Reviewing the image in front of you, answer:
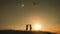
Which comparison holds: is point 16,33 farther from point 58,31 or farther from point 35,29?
point 58,31

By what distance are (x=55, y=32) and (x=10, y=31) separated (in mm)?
2269

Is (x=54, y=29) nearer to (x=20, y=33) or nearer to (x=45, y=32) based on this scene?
(x=45, y=32)

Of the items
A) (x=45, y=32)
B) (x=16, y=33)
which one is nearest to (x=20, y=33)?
(x=16, y=33)

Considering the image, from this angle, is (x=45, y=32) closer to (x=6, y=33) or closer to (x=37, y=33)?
(x=37, y=33)

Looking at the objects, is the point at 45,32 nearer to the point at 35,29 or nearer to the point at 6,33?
the point at 35,29

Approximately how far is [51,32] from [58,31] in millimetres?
460

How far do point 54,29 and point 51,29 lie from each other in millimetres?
163

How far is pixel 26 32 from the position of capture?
59.0 ft

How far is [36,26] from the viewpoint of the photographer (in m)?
18.1

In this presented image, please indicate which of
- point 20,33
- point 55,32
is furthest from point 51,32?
point 20,33

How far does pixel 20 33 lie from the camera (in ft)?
58.1

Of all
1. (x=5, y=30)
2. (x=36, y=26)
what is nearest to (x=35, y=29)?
(x=36, y=26)

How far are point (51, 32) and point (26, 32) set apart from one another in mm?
1258

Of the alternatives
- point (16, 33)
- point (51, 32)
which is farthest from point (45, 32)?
point (16, 33)
